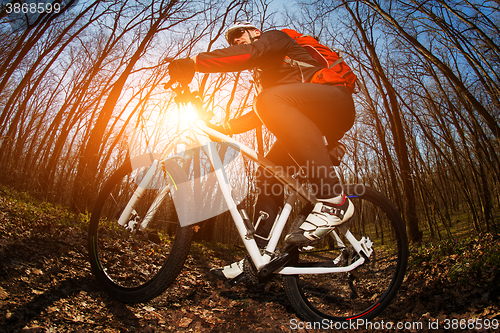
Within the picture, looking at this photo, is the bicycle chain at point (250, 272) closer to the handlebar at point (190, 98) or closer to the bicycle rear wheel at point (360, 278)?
the bicycle rear wheel at point (360, 278)

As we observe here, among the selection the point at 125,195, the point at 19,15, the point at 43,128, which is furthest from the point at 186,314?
the point at 43,128

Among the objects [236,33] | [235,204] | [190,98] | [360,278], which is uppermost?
[236,33]

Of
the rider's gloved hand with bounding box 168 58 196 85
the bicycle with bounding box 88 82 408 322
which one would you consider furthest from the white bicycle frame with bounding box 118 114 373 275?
the rider's gloved hand with bounding box 168 58 196 85

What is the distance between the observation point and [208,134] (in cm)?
181

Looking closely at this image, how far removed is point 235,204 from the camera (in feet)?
5.53

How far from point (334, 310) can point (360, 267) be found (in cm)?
40

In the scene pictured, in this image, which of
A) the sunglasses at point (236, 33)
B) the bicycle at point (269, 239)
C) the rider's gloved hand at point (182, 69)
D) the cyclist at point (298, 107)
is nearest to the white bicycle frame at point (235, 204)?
the bicycle at point (269, 239)

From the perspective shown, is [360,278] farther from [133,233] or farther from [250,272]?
[133,233]

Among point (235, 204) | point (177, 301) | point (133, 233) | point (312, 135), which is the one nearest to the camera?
point (312, 135)

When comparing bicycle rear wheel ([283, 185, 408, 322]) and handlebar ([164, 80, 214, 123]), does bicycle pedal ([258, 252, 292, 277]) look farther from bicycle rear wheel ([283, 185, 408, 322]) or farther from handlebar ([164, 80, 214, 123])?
handlebar ([164, 80, 214, 123])

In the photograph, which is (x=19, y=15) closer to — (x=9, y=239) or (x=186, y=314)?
(x=9, y=239)

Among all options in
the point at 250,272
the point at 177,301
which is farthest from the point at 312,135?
the point at 177,301

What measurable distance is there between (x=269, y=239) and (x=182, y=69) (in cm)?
138

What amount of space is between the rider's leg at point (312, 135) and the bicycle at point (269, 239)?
16cm
